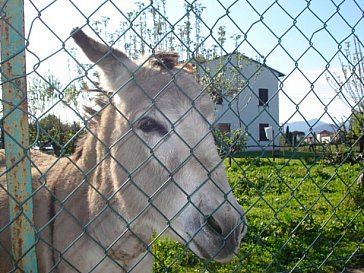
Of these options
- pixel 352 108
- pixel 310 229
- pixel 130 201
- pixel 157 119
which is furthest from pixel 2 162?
pixel 310 229

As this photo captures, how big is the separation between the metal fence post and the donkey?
10.5 inches

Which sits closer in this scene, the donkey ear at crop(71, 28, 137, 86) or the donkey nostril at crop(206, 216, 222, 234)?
the donkey nostril at crop(206, 216, 222, 234)

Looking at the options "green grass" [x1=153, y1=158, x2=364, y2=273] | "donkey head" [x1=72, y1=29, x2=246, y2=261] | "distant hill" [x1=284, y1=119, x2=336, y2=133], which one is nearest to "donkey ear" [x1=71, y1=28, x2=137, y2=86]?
"donkey head" [x1=72, y1=29, x2=246, y2=261]

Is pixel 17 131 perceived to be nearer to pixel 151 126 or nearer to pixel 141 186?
pixel 151 126

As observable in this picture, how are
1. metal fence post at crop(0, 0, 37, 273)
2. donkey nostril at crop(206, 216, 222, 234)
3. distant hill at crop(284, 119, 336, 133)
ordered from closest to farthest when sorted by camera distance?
metal fence post at crop(0, 0, 37, 273)
donkey nostril at crop(206, 216, 222, 234)
distant hill at crop(284, 119, 336, 133)

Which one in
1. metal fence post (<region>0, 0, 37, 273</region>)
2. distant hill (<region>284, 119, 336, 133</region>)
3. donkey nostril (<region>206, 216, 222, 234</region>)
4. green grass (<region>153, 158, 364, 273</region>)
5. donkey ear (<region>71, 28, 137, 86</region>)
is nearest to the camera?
metal fence post (<region>0, 0, 37, 273</region>)

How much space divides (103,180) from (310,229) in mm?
4573

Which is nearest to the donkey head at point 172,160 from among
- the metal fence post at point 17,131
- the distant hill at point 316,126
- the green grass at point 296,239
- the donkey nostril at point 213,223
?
the donkey nostril at point 213,223

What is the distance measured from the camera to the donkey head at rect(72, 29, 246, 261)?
7.26 feet

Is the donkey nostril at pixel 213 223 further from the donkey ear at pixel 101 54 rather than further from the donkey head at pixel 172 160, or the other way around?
the donkey ear at pixel 101 54

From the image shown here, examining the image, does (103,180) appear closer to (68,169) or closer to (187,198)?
(68,169)

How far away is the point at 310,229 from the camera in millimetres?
6395

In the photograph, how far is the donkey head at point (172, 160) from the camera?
221cm

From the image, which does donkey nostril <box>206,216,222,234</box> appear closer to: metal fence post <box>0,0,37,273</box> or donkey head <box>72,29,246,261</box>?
donkey head <box>72,29,246,261</box>
